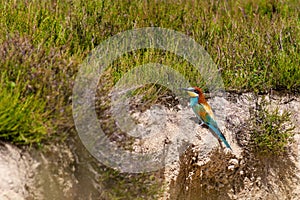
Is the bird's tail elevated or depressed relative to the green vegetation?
depressed

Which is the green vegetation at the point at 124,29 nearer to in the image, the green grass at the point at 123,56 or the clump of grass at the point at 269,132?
the green grass at the point at 123,56

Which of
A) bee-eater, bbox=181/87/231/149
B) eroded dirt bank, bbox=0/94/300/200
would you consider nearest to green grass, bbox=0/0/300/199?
eroded dirt bank, bbox=0/94/300/200

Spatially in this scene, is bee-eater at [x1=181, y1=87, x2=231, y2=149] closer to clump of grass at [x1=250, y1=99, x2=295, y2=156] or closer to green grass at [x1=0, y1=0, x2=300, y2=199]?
green grass at [x1=0, y1=0, x2=300, y2=199]

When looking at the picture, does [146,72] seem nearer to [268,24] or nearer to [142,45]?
[142,45]

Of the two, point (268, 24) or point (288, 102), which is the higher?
point (268, 24)

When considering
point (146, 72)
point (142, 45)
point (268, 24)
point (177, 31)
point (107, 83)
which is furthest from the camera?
point (268, 24)

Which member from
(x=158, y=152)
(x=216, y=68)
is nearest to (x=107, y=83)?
(x=158, y=152)
